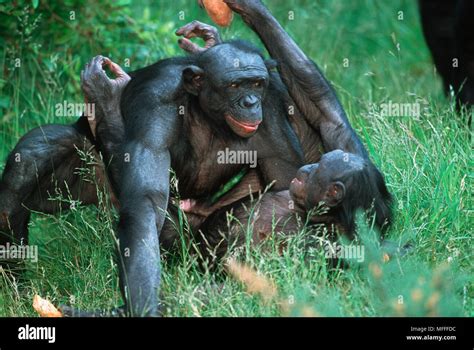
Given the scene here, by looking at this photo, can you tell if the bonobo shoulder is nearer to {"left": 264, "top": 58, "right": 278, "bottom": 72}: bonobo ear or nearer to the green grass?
→ {"left": 264, "top": 58, "right": 278, "bottom": 72}: bonobo ear

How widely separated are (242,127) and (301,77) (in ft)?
1.86

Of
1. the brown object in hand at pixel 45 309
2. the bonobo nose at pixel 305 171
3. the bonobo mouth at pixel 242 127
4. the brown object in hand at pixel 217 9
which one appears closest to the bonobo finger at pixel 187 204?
the bonobo mouth at pixel 242 127

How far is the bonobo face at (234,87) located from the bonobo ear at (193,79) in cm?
1

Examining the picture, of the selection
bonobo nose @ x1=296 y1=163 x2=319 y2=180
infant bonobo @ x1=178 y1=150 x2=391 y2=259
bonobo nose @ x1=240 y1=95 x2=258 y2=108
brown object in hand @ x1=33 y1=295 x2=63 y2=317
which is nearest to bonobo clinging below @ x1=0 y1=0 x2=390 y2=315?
bonobo nose @ x1=240 y1=95 x2=258 y2=108

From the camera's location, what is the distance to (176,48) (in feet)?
30.1

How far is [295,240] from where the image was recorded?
5.73 meters

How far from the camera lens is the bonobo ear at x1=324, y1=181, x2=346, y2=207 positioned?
5.81m

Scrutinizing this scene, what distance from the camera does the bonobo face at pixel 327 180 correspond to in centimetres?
582

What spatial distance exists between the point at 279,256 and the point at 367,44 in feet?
20.4

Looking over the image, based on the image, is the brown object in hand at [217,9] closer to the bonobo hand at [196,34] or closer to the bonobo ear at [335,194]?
the bonobo hand at [196,34]

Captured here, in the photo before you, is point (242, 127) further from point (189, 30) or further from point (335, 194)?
point (189, 30)

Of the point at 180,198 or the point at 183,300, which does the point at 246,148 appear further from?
the point at 183,300

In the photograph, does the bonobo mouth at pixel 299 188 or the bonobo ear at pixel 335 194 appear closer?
the bonobo ear at pixel 335 194

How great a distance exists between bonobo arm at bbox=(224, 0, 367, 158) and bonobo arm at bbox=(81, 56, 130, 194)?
0.84m
